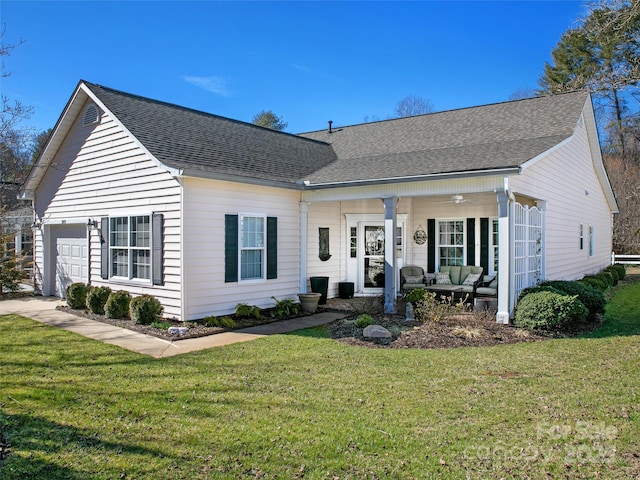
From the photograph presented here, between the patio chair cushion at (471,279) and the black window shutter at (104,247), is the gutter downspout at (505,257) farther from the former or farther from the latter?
the black window shutter at (104,247)

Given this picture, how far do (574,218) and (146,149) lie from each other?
13.8 meters

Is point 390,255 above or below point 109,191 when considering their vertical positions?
below

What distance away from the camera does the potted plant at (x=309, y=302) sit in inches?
441

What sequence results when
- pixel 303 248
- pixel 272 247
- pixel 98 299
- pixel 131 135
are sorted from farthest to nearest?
pixel 303 248 < pixel 272 247 < pixel 98 299 < pixel 131 135

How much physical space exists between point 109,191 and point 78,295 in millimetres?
2648

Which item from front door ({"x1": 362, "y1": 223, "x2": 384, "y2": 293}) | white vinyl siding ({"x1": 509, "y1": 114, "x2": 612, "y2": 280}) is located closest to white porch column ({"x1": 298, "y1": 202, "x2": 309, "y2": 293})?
front door ({"x1": 362, "y1": 223, "x2": 384, "y2": 293})

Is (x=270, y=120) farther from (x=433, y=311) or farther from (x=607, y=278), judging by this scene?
(x=433, y=311)

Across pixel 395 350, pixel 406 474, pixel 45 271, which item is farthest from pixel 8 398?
pixel 45 271

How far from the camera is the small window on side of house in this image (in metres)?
11.6

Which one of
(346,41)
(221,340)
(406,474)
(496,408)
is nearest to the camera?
(406,474)

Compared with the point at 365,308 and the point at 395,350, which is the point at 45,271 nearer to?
the point at 365,308

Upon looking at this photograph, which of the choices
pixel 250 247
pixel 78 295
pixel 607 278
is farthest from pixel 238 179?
pixel 607 278

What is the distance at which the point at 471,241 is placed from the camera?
13.8 metres

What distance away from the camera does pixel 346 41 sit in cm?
1838
